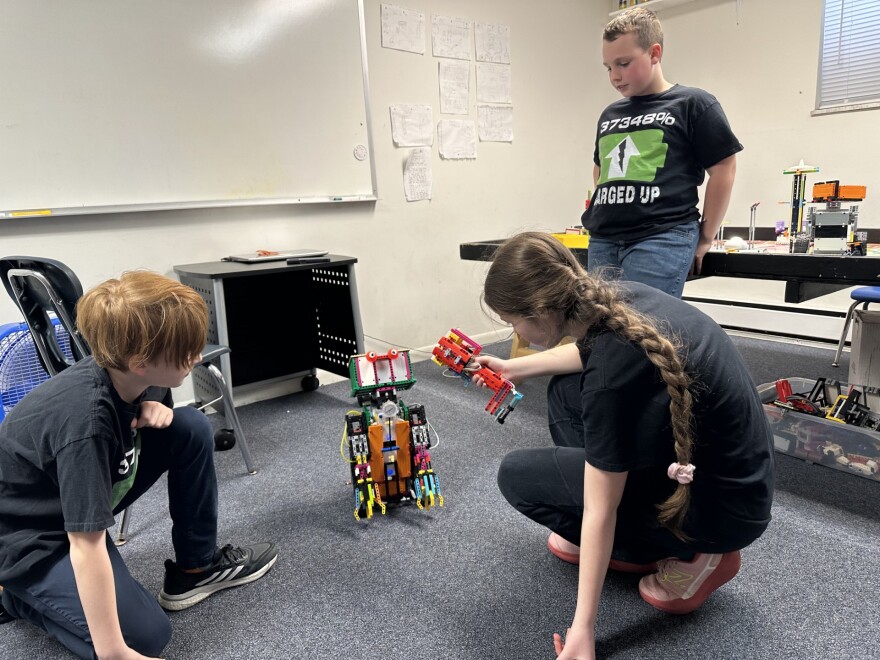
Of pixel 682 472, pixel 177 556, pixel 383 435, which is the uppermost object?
pixel 682 472

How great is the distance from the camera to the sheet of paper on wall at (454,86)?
307 centimetres

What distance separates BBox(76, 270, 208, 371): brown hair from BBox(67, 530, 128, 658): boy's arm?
0.91 feet

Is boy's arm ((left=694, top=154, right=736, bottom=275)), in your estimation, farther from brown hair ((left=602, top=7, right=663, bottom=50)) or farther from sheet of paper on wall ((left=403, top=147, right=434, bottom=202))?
sheet of paper on wall ((left=403, top=147, right=434, bottom=202))

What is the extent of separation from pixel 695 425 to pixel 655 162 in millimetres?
1049

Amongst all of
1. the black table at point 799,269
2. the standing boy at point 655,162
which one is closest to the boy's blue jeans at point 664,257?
the standing boy at point 655,162

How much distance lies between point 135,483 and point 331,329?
1539 mm

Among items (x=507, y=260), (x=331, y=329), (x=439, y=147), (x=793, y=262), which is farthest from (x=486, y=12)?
(x=507, y=260)

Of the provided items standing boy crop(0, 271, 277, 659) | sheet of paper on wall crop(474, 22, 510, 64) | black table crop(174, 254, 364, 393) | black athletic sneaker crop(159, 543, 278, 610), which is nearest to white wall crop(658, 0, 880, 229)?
sheet of paper on wall crop(474, 22, 510, 64)

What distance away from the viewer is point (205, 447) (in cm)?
127

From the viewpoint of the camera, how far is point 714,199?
69.4 inches

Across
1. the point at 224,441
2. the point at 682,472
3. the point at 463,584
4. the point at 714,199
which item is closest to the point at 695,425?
the point at 682,472

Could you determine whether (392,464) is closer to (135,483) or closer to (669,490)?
(135,483)

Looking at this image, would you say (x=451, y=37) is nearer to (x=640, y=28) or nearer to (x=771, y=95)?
(x=640, y=28)

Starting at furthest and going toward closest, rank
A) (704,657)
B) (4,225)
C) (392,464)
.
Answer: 1. (4,225)
2. (392,464)
3. (704,657)
